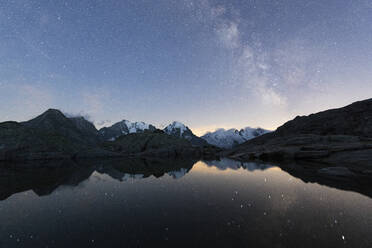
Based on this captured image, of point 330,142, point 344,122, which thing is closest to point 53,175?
point 330,142

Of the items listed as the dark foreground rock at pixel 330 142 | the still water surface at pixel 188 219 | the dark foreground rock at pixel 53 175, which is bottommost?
the still water surface at pixel 188 219

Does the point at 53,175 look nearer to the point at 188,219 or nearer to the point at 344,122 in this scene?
the point at 188,219

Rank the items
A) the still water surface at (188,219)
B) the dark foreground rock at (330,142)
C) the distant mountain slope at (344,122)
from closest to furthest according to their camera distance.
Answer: the still water surface at (188,219) < the dark foreground rock at (330,142) < the distant mountain slope at (344,122)

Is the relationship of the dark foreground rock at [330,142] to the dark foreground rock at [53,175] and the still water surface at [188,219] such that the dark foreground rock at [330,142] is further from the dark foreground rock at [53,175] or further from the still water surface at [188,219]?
the dark foreground rock at [53,175]

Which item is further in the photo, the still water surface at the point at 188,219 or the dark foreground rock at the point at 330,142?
the dark foreground rock at the point at 330,142

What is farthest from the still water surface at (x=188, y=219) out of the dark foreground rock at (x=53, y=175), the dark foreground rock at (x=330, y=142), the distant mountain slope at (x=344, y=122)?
the distant mountain slope at (x=344, y=122)

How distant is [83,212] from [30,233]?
3.72 m

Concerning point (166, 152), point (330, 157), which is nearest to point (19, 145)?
point (166, 152)

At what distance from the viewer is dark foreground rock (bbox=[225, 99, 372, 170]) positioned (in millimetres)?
43844

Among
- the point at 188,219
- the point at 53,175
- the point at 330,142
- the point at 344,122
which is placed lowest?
the point at 188,219

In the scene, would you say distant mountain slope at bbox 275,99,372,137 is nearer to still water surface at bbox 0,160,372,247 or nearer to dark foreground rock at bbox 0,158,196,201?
dark foreground rock at bbox 0,158,196,201

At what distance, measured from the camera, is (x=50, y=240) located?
940cm

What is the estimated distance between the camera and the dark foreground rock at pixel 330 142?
144 ft

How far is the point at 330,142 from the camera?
204ft
